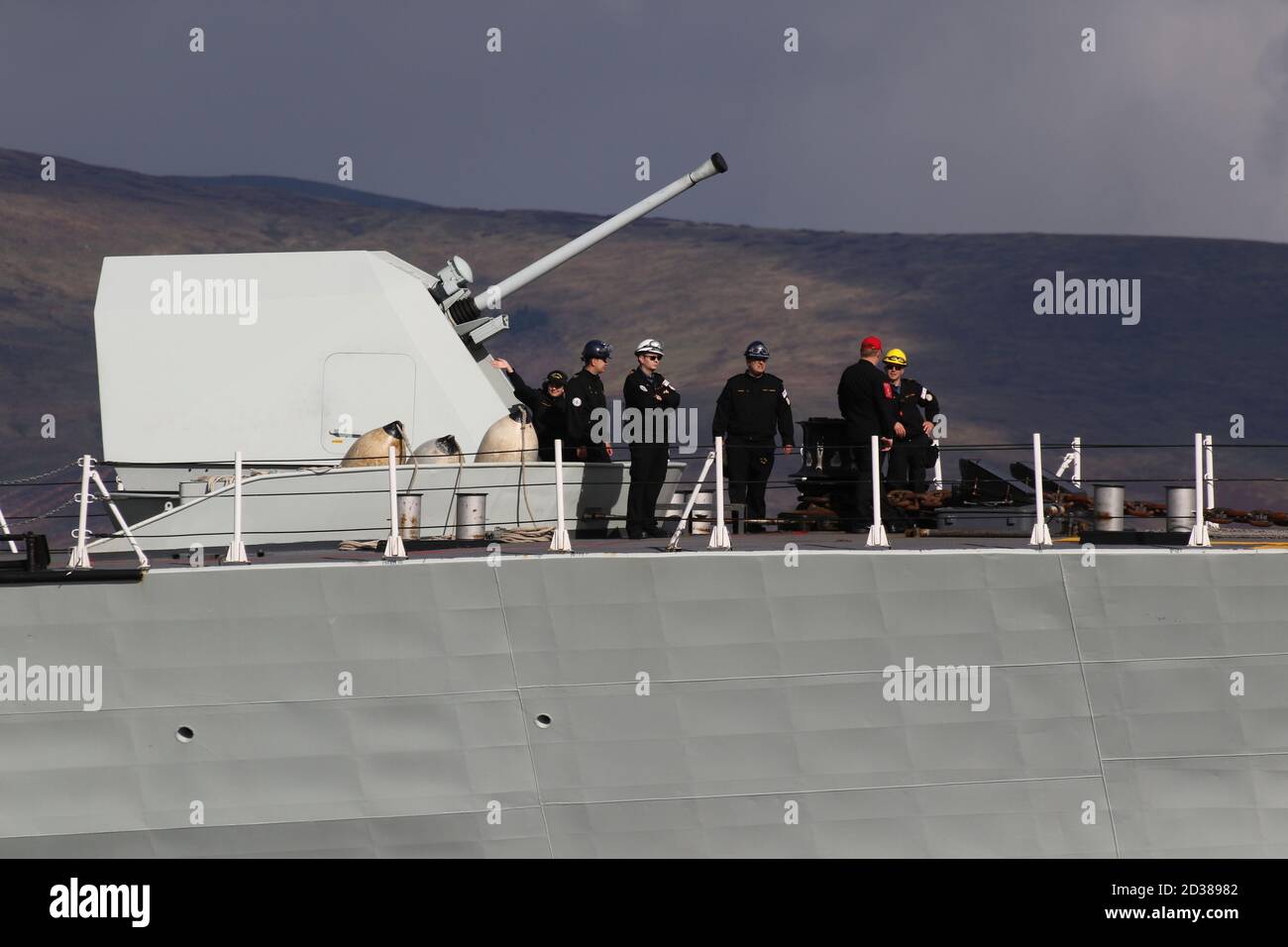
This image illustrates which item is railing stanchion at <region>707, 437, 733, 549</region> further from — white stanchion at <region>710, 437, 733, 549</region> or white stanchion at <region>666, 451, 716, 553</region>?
white stanchion at <region>666, 451, 716, 553</region>

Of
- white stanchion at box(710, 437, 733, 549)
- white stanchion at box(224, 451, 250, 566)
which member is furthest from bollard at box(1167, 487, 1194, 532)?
white stanchion at box(224, 451, 250, 566)

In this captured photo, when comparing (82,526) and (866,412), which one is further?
(866,412)

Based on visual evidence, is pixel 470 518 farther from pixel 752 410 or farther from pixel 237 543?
pixel 752 410

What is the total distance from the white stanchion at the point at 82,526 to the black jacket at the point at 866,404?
19.0 feet

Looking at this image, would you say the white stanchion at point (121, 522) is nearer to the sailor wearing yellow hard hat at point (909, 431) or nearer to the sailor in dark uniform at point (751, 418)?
the sailor in dark uniform at point (751, 418)

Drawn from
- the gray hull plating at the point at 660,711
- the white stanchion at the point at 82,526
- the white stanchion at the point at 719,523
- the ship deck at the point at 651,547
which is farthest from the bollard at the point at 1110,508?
the white stanchion at the point at 82,526

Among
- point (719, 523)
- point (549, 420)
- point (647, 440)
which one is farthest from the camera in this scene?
point (549, 420)

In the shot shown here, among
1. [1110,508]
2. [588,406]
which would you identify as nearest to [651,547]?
[588,406]

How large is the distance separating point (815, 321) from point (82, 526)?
16191cm

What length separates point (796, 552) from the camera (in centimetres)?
1135

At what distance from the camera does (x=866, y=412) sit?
13148 millimetres

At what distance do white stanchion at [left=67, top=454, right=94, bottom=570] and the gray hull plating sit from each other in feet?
1.25

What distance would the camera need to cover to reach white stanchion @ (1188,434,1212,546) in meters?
11.4
